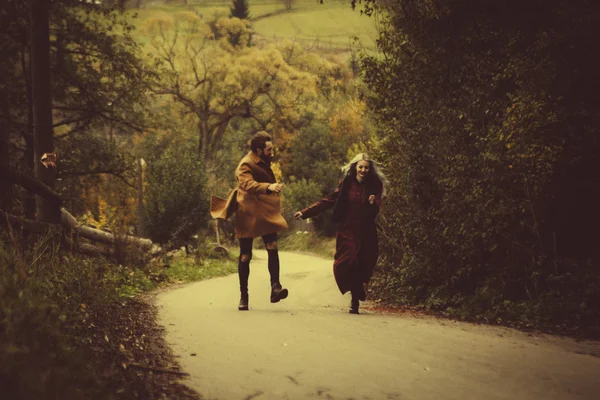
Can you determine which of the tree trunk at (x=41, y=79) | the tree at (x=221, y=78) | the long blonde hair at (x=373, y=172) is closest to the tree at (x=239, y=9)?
the tree at (x=221, y=78)

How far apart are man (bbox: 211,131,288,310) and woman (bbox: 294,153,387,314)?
0.56 m

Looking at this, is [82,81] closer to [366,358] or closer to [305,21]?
[366,358]

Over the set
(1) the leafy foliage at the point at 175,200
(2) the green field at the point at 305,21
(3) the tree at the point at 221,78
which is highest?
(2) the green field at the point at 305,21

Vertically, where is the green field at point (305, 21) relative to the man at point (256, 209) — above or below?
above

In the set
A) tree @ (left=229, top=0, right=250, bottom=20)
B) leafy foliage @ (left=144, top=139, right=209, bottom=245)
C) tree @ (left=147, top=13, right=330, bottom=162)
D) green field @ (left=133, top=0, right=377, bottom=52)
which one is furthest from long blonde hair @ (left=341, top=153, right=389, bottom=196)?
green field @ (left=133, top=0, right=377, bottom=52)

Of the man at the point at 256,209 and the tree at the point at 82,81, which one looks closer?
the man at the point at 256,209

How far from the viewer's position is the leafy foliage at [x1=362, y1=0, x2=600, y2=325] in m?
8.50

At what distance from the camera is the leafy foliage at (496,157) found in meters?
8.50

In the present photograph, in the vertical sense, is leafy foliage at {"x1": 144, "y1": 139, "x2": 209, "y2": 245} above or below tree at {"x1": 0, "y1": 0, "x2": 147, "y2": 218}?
below

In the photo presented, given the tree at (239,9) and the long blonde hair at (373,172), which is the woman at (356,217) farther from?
the tree at (239,9)

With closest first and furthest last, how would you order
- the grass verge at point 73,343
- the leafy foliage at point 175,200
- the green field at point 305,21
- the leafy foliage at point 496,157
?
the grass verge at point 73,343, the leafy foliage at point 496,157, the leafy foliage at point 175,200, the green field at point 305,21

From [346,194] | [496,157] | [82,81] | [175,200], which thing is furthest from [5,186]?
[175,200]

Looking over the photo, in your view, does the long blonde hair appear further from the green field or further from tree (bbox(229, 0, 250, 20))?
the green field

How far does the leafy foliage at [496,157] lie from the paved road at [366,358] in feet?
4.41
